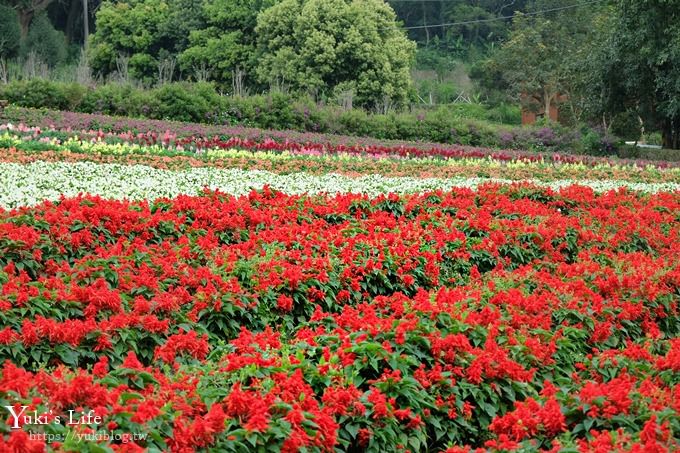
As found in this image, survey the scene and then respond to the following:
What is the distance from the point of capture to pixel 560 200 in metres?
10.2

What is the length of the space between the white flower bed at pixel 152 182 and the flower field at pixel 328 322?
0.07 m

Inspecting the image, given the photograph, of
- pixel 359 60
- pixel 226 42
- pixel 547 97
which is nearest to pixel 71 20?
pixel 226 42

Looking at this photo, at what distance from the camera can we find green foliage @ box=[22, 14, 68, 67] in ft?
128

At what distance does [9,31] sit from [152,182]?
32904 millimetres

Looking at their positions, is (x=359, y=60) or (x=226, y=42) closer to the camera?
(x=359, y=60)

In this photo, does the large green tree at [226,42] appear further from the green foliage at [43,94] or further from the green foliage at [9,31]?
the green foliage at [43,94]

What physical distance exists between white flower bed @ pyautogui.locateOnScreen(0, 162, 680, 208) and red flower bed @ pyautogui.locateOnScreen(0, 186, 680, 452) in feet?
3.93

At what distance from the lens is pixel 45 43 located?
39688 millimetres

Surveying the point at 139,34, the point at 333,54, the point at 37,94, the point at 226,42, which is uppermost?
the point at 139,34

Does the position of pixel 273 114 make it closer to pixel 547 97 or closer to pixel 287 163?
pixel 287 163

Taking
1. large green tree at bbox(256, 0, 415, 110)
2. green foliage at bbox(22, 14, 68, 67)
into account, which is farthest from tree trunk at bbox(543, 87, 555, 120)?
green foliage at bbox(22, 14, 68, 67)

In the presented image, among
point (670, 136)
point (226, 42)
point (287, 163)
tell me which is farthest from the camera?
point (226, 42)

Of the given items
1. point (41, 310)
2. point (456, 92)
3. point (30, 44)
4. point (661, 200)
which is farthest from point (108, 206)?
point (456, 92)

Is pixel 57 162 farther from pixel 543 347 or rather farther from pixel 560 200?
pixel 543 347
